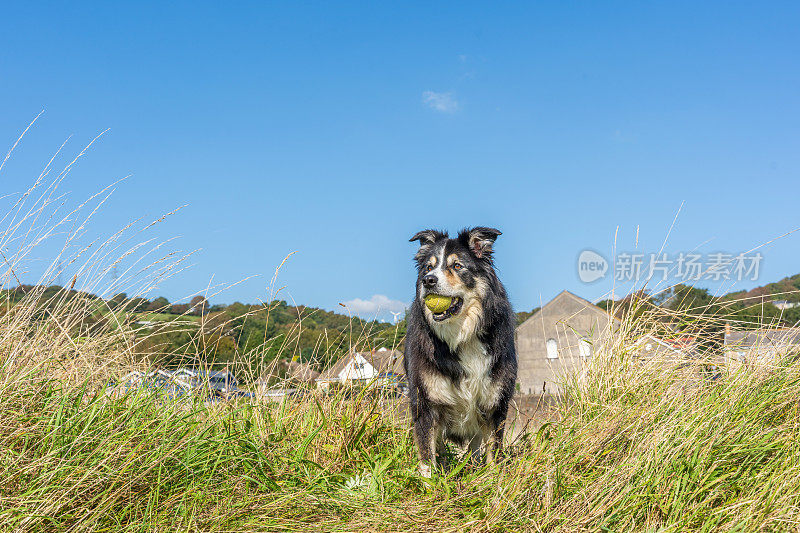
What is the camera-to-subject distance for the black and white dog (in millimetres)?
3865

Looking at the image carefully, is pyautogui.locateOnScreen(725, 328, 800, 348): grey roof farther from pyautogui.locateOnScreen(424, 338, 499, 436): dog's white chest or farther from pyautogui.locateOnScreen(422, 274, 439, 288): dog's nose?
pyautogui.locateOnScreen(422, 274, 439, 288): dog's nose

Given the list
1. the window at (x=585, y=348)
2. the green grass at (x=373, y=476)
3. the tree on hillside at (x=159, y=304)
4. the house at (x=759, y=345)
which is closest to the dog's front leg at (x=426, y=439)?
the green grass at (x=373, y=476)

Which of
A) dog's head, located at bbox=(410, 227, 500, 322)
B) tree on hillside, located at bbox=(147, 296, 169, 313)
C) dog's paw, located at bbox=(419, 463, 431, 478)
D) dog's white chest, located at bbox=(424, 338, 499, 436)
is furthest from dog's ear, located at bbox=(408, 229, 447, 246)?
tree on hillside, located at bbox=(147, 296, 169, 313)

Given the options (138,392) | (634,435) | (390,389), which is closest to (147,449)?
(138,392)

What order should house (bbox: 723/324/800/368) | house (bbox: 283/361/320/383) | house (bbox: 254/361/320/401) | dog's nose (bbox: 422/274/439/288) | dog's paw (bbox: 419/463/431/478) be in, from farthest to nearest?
house (bbox: 283/361/320/383)
house (bbox: 254/361/320/401)
house (bbox: 723/324/800/368)
dog's nose (bbox: 422/274/439/288)
dog's paw (bbox: 419/463/431/478)

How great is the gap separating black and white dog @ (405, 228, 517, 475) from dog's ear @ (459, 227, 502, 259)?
1cm

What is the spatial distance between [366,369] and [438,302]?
4.01 ft

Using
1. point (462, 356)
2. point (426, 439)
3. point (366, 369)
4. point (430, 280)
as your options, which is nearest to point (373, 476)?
point (426, 439)

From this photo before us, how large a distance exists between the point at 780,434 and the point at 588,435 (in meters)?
1.32

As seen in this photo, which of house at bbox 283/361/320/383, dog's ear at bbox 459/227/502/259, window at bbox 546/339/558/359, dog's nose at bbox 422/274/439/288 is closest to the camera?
dog's nose at bbox 422/274/439/288

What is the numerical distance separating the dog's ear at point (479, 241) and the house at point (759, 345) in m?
2.12

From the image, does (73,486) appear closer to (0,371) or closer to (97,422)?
(97,422)

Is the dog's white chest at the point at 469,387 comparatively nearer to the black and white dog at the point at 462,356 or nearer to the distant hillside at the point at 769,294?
the black and white dog at the point at 462,356

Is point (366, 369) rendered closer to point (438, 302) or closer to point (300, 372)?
point (300, 372)
